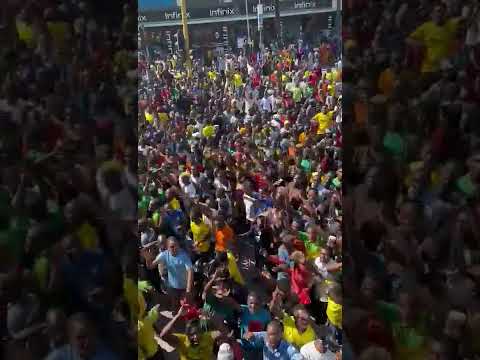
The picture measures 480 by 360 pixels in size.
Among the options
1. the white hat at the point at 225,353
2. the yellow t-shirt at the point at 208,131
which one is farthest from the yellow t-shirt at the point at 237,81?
the white hat at the point at 225,353

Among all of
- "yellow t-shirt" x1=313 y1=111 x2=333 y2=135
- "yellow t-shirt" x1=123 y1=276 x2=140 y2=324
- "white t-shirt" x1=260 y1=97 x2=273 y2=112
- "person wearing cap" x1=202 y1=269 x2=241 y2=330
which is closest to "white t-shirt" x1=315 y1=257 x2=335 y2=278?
"person wearing cap" x1=202 y1=269 x2=241 y2=330

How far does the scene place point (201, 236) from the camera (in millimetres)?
5773

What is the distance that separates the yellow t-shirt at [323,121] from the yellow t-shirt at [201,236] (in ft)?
15.2

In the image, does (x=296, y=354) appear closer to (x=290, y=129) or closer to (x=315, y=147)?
(x=315, y=147)

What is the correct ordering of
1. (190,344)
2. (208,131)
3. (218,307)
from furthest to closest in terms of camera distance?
(208,131), (218,307), (190,344)

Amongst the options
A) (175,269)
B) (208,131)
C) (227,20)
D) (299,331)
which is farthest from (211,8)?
(299,331)

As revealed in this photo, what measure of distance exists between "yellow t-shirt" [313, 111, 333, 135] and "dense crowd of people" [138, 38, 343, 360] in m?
0.02

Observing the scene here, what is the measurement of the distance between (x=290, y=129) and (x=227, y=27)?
59.8 feet

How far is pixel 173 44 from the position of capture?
25891 mm

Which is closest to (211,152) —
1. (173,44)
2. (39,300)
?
(39,300)

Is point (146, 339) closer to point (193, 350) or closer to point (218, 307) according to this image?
point (193, 350)

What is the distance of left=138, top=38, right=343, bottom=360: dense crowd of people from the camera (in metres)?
3.98

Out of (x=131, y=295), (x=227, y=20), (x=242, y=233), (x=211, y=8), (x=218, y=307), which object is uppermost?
(x=211, y=8)

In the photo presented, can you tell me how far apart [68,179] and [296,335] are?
A: 2472mm
